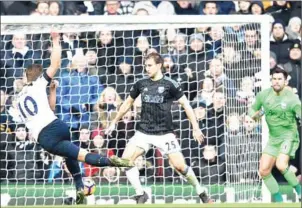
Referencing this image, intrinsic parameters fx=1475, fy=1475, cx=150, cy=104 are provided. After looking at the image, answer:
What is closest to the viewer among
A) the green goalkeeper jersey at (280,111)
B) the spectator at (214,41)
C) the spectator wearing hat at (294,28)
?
the green goalkeeper jersey at (280,111)

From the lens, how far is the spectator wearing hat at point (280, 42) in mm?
20594

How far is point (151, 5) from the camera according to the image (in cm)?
2138

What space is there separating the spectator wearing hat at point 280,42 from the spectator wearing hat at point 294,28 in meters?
0.10

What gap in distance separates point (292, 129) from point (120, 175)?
2.71 m

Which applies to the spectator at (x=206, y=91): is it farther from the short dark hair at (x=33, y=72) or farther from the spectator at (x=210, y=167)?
the short dark hair at (x=33, y=72)

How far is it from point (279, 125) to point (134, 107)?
2.42 metres

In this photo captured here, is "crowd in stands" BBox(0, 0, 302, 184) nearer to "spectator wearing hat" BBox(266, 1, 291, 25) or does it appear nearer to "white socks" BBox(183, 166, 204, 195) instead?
"spectator wearing hat" BBox(266, 1, 291, 25)

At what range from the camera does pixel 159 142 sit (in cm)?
1878

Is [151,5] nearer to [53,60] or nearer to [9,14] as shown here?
[9,14]

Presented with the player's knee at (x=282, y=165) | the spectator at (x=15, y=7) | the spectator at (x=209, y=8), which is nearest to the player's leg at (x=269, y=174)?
the player's knee at (x=282, y=165)

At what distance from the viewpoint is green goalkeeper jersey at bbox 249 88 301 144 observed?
19.0 m

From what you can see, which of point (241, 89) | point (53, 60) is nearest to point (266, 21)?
point (241, 89)

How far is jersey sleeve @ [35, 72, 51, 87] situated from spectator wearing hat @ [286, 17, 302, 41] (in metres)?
5.06

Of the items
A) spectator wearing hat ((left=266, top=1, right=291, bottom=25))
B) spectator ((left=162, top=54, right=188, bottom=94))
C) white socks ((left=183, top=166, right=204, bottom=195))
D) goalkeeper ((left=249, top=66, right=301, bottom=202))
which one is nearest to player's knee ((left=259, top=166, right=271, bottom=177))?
goalkeeper ((left=249, top=66, right=301, bottom=202))
